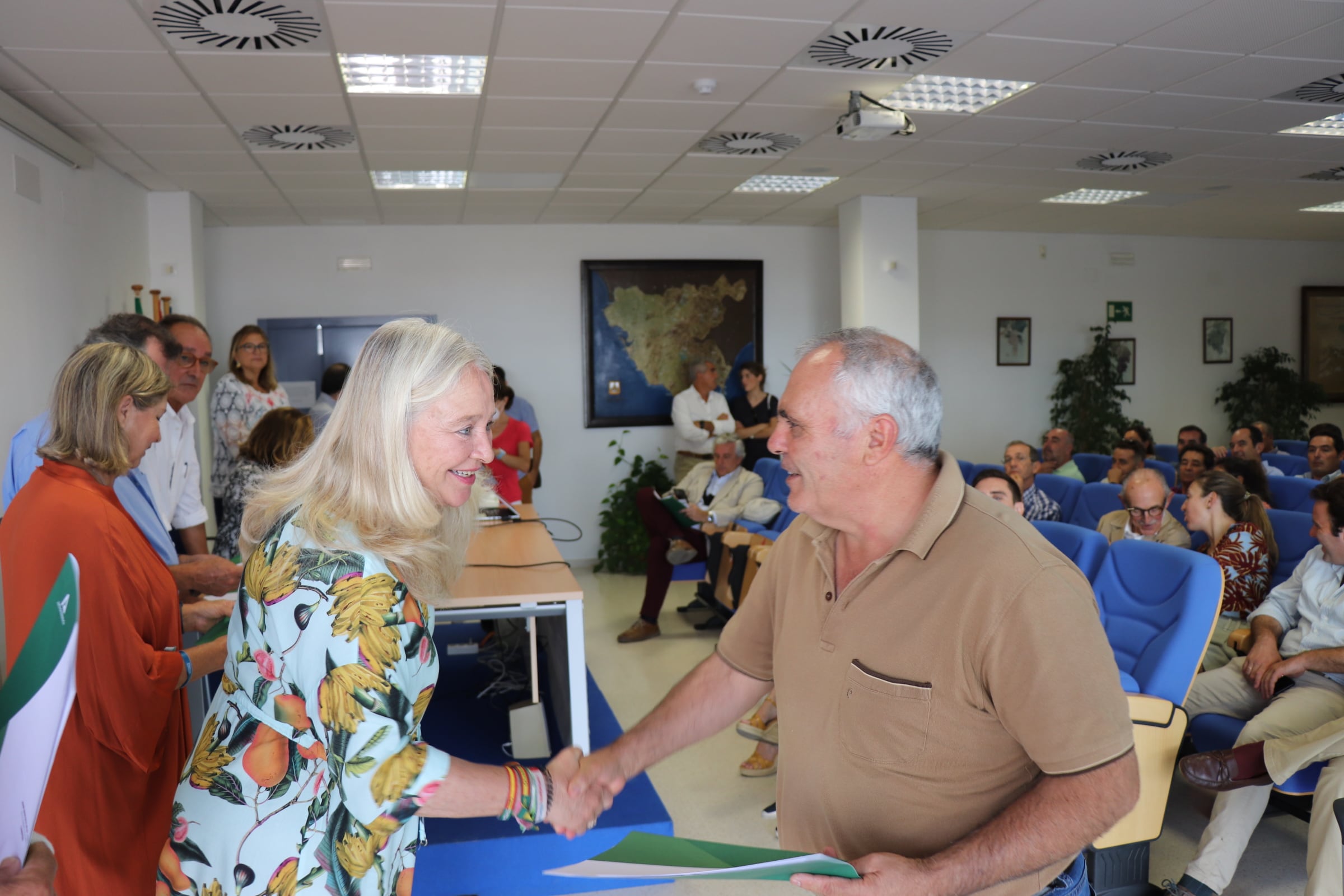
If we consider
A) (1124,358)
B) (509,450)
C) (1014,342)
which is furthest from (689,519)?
(1124,358)

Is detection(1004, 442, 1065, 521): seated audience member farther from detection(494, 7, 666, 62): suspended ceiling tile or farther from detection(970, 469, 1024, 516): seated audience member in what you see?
detection(494, 7, 666, 62): suspended ceiling tile

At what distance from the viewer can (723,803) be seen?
3.73 metres

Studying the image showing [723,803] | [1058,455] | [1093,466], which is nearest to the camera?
[723,803]

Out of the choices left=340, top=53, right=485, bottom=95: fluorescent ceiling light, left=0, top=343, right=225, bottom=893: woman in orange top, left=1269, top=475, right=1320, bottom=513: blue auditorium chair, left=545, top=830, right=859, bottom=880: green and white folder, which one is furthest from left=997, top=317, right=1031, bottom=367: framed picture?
left=545, top=830, right=859, bottom=880: green and white folder

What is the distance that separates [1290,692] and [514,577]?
254cm

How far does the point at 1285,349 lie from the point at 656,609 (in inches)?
337

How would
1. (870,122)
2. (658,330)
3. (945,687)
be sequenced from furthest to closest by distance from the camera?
(658,330)
(870,122)
(945,687)

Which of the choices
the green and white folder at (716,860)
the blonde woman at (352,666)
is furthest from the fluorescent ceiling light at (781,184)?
the green and white folder at (716,860)

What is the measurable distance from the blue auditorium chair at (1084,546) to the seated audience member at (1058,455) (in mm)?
3462

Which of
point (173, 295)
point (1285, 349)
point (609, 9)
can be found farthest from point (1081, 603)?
point (1285, 349)

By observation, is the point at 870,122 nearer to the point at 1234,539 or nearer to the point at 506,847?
the point at 1234,539

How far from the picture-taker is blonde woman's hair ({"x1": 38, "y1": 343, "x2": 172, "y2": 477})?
2.00 metres

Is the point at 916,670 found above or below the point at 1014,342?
below

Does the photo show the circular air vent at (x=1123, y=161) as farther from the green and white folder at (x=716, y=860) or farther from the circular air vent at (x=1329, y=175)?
the green and white folder at (x=716, y=860)
